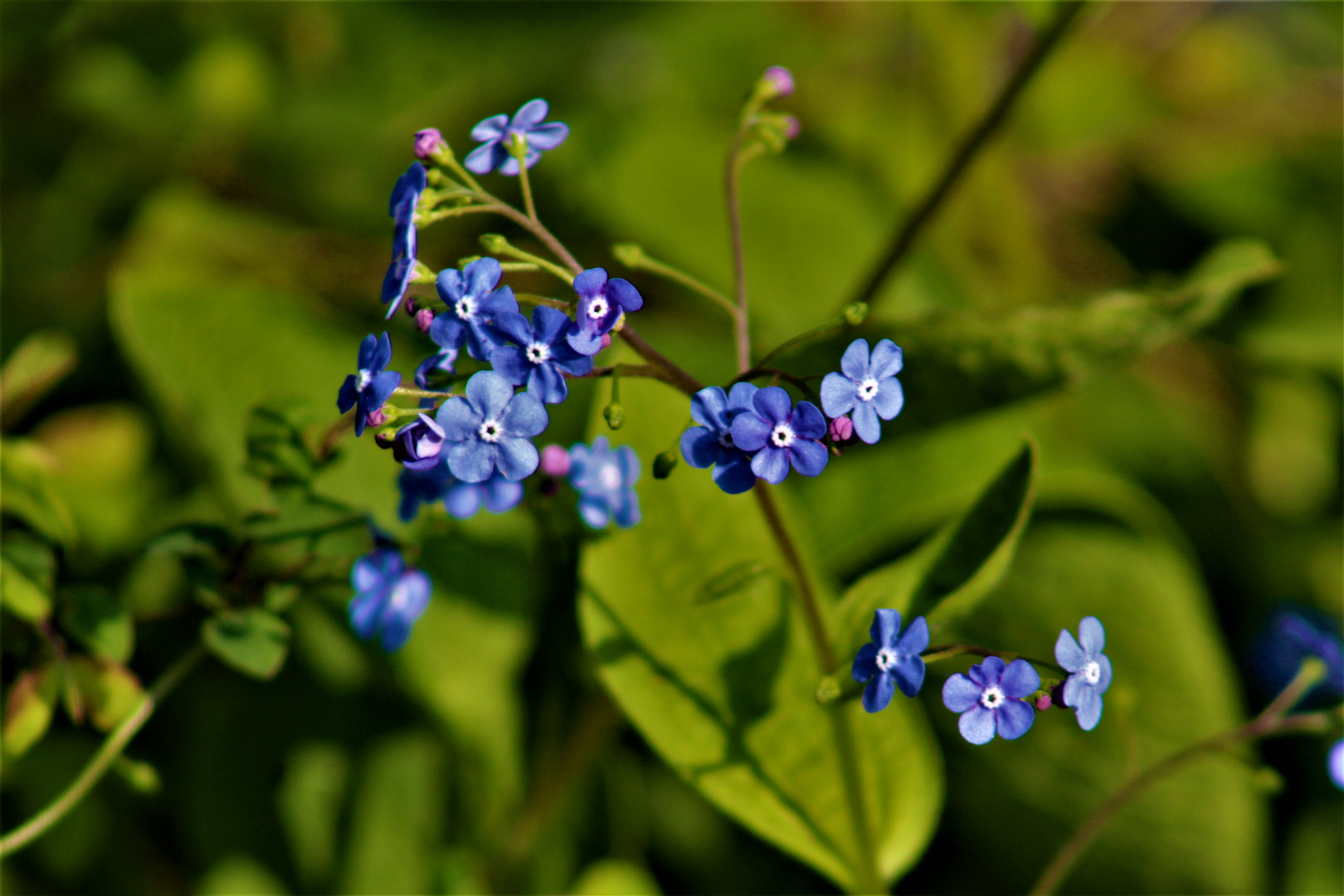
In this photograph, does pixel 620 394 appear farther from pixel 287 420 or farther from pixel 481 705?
pixel 481 705

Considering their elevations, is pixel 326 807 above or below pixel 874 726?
below

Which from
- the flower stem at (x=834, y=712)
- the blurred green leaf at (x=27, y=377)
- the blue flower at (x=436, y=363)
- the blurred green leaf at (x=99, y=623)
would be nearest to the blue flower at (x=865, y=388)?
the flower stem at (x=834, y=712)

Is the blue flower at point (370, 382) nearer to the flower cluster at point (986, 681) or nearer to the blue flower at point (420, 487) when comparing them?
the blue flower at point (420, 487)

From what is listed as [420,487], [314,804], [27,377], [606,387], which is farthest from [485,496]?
[314,804]

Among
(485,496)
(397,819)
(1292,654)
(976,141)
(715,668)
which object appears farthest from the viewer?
(1292,654)

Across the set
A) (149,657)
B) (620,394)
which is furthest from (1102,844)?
(149,657)

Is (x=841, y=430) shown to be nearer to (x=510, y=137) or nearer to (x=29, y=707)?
(x=510, y=137)
